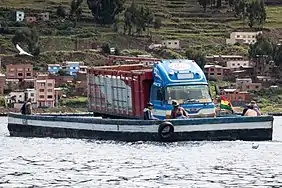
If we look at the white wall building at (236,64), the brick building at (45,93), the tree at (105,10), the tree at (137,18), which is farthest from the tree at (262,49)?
the brick building at (45,93)

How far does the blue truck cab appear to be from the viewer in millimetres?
63812

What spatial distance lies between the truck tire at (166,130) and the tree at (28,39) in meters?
112

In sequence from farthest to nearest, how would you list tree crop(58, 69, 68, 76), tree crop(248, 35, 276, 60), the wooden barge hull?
tree crop(248, 35, 276, 60), tree crop(58, 69, 68, 76), the wooden barge hull

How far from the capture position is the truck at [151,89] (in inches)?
2516

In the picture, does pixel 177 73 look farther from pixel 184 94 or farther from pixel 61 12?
pixel 61 12

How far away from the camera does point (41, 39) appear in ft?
593

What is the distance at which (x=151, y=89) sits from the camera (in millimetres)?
65750

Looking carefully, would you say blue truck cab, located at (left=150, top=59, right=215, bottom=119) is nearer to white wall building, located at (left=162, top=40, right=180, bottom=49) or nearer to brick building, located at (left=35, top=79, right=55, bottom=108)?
brick building, located at (left=35, top=79, right=55, bottom=108)

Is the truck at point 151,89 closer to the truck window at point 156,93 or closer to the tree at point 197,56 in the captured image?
the truck window at point 156,93

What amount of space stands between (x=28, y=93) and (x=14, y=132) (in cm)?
7837

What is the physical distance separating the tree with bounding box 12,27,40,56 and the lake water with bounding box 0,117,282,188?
109 meters

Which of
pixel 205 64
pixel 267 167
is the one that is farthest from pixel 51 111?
pixel 267 167

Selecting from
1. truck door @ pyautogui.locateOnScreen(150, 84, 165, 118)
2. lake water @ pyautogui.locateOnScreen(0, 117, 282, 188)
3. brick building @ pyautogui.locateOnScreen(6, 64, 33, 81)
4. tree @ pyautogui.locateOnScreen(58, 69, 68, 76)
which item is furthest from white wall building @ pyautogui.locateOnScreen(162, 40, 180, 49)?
lake water @ pyautogui.locateOnScreen(0, 117, 282, 188)

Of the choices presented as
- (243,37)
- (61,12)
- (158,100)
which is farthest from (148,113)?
(61,12)
